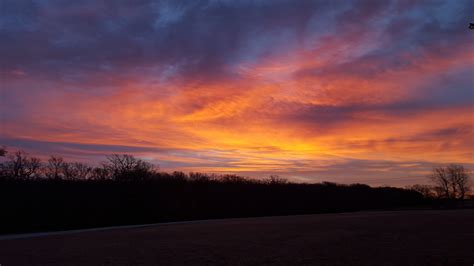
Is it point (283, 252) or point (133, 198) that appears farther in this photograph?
point (133, 198)

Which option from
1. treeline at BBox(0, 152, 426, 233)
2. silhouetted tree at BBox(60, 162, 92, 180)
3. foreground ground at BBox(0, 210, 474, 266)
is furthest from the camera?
silhouetted tree at BBox(60, 162, 92, 180)

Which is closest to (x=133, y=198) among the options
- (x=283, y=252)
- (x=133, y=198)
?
(x=133, y=198)

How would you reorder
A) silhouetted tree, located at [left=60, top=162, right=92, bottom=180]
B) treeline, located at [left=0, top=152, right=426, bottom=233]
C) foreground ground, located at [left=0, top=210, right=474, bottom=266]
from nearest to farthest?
foreground ground, located at [left=0, top=210, right=474, bottom=266], treeline, located at [left=0, top=152, right=426, bottom=233], silhouetted tree, located at [left=60, top=162, right=92, bottom=180]

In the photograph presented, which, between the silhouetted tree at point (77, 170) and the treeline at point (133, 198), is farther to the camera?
the silhouetted tree at point (77, 170)

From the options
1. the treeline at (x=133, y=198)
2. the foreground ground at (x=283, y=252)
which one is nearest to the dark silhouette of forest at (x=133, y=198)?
the treeline at (x=133, y=198)

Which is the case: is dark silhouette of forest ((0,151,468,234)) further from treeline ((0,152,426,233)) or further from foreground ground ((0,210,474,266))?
foreground ground ((0,210,474,266))

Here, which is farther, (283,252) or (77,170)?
(77,170)

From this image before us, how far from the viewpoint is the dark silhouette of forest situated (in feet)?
127

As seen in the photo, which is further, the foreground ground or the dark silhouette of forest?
the dark silhouette of forest

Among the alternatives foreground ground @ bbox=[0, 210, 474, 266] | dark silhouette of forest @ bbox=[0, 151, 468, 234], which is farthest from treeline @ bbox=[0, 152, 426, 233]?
foreground ground @ bbox=[0, 210, 474, 266]

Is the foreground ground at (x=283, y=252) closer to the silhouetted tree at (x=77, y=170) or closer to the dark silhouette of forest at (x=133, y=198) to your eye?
the dark silhouette of forest at (x=133, y=198)

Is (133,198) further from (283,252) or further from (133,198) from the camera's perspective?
(283,252)

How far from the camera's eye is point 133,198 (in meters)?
A: 48.4

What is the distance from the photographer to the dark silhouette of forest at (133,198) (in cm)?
3869
